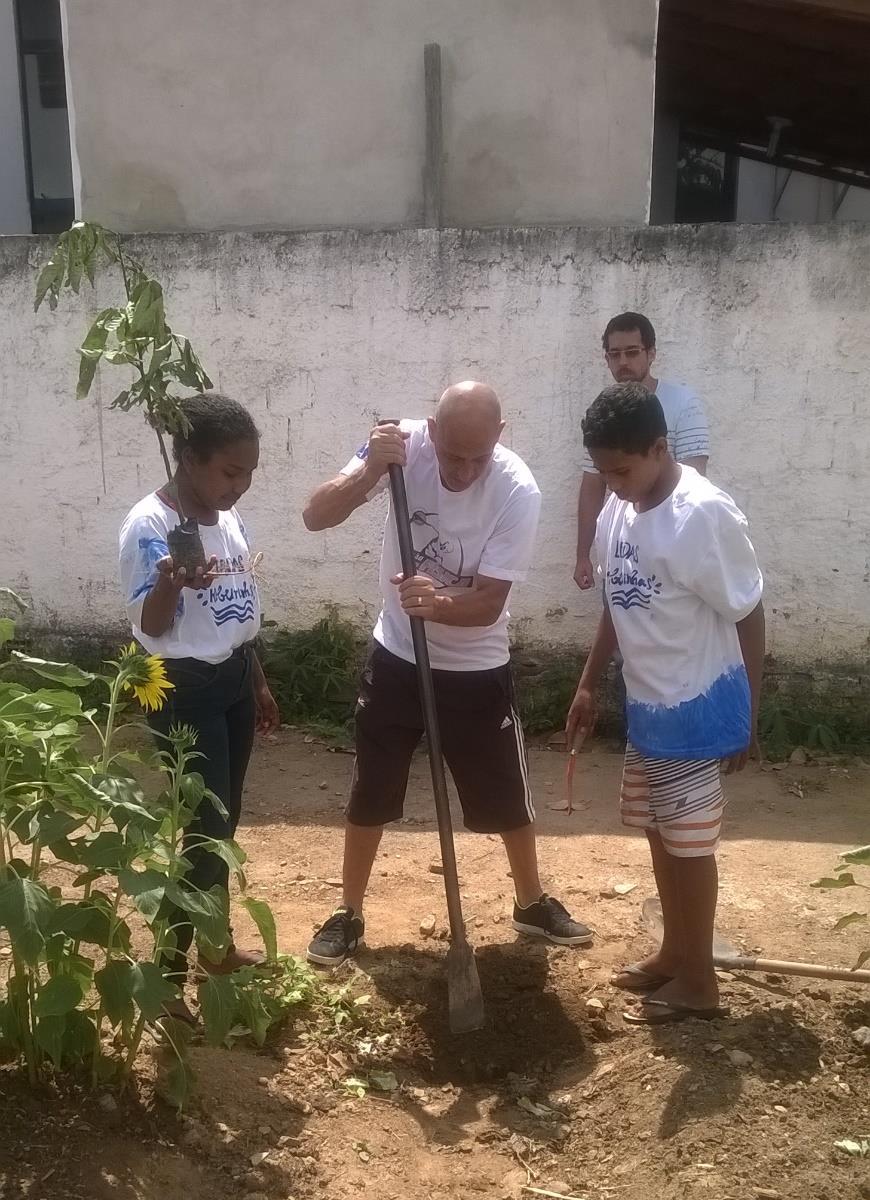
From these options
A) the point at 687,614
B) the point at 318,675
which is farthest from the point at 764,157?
the point at 687,614

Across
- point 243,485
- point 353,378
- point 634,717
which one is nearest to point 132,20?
point 353,378

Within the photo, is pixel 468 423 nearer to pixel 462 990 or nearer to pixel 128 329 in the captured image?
pixel 128 329

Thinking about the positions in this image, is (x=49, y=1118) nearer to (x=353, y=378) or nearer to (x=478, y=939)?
(x=478, y=939)

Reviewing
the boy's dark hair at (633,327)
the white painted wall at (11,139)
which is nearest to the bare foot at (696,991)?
the boy's dark hair at (633,327)

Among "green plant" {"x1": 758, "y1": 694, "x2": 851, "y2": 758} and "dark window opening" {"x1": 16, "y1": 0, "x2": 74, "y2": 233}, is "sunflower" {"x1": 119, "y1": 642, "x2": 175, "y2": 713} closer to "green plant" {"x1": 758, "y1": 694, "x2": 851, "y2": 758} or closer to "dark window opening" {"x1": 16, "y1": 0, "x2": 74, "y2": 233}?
"green plant" {"x1": 758, "y1": 694, "x2": 851, "y2": 758}

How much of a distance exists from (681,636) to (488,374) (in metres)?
2.98

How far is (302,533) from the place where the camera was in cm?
571

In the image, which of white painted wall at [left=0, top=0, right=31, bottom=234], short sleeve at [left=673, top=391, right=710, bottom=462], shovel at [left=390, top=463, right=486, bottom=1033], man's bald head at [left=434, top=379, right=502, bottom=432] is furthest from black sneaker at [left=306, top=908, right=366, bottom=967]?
white painted wall at [left=0, top=0, right=31, bottom=234]

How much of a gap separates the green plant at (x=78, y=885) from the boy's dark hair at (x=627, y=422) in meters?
1.22

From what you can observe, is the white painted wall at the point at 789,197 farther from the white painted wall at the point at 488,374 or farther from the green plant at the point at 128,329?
the green plant at the point at 128,329

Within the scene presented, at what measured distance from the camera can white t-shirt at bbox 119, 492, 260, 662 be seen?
2613 mm

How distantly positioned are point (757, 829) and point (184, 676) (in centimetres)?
274

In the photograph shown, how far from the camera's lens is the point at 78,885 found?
207 cm

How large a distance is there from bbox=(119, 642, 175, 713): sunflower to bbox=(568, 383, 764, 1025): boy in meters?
1.18
